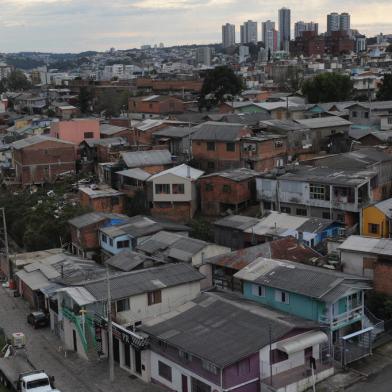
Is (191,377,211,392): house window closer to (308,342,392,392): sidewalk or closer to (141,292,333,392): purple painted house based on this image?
(141,292,333,392): purple painted house

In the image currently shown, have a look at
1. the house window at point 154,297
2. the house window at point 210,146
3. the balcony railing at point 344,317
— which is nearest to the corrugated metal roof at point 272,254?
the house window at point 154,297

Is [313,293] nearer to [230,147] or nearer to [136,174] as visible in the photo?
[136,174]

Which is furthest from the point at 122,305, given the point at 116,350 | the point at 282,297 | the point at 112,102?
the point at 112,102

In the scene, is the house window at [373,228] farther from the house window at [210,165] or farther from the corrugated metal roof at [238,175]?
the house window at [210,165]

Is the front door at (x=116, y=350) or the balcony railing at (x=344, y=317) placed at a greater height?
the balcony railing at (x=344, y=317)

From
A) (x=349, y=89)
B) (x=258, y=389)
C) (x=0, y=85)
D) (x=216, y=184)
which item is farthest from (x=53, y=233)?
(x=0, y=85)

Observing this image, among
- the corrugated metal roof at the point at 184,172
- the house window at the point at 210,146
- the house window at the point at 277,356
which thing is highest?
the house window at the point at 210,146
